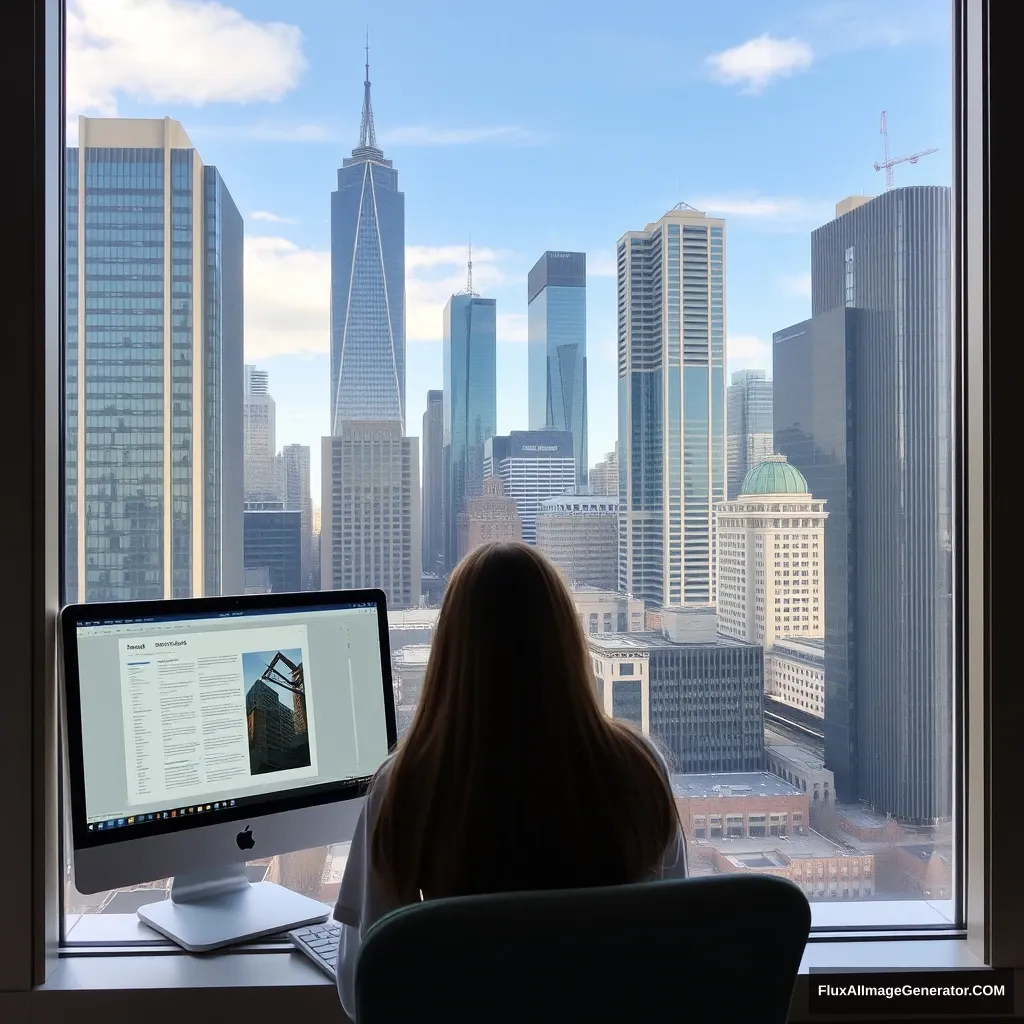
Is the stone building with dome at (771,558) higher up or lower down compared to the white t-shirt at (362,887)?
higher up

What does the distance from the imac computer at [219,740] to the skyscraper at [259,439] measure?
1.02ft

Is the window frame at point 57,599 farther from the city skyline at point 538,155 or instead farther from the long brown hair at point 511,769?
the long brown hair at point 511,769

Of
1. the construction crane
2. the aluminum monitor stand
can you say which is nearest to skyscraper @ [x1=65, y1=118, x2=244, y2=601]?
the aluminum monitor stand

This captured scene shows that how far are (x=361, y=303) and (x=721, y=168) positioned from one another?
2.52 ft

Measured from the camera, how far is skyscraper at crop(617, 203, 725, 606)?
5.74 ft

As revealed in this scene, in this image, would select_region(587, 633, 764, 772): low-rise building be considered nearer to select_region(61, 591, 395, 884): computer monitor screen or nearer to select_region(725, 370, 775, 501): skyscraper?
select_region(725, 370, 775, 501): skyscraper

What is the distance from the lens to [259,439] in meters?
1.72

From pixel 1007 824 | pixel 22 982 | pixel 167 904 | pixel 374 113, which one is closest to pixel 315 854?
pixel 167 904

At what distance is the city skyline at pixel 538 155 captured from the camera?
1716mm

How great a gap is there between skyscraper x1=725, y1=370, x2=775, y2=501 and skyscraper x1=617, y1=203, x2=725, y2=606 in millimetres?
21

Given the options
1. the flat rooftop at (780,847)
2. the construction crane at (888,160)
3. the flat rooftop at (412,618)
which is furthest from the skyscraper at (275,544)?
the construction crane at (888,160)

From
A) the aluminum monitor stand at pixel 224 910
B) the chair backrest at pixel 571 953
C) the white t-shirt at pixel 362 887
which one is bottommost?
the aluminum monitor stand at pixel 224 910

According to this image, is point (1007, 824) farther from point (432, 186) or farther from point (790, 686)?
point (432, 186)

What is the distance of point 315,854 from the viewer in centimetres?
170
